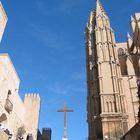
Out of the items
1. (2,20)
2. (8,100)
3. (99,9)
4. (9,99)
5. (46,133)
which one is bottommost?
(8,100)

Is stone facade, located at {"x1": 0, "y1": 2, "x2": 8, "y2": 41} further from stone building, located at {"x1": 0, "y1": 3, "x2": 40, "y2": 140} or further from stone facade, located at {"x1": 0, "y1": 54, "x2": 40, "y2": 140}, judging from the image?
stone facade, located at {"x1": 0, "y1": 54, "x2": 40, "y2": 140}

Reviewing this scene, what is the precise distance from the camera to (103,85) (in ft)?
114

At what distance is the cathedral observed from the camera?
31336 mm

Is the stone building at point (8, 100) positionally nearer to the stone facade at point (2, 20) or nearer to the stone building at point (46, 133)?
the stone facade at point (2, 20)

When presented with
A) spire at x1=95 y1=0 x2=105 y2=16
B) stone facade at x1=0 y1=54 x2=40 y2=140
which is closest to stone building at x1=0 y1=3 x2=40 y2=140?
stone facade at x1=0 y1=54 x2=40 y2=140

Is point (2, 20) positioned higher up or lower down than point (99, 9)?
lower down

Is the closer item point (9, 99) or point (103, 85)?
point (9, 99)

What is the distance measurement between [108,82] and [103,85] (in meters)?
0.95

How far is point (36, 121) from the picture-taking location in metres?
37.1

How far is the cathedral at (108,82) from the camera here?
31336 mm

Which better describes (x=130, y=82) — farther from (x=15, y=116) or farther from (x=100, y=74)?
(x=15, y=116)

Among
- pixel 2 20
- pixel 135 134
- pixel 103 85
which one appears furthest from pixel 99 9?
pixel 135 134

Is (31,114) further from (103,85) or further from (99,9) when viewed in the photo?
(99,9)

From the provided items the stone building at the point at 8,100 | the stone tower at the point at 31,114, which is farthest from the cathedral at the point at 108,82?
the stone building at the point at 8,100
